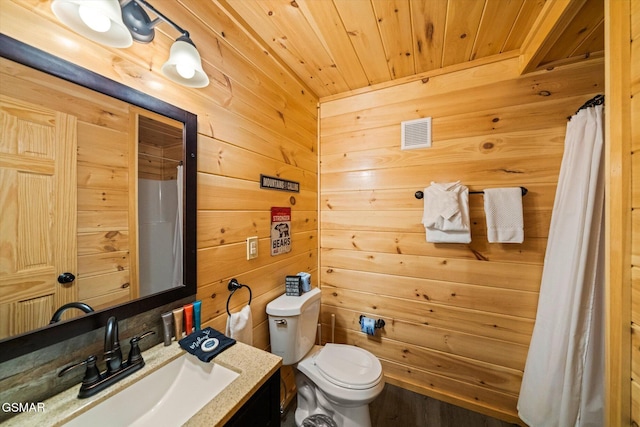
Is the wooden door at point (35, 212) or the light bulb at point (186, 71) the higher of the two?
the light bulb at point (186, 71)

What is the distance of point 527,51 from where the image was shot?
4.33 feet

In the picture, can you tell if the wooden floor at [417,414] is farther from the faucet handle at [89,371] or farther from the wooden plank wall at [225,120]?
the faucet handle at [89,371]

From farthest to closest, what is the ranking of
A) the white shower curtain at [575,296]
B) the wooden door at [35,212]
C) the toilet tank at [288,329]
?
the toilet tank at [288,329], the white shower curtain at [575,296], the wooden door at [35,212]

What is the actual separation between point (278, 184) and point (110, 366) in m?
1.12

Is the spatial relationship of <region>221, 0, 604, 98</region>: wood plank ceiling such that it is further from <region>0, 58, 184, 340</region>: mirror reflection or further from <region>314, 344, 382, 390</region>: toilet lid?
<region>314, 344, 382, 390</region>: toilet lid

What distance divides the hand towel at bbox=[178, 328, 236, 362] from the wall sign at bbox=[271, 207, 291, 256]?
600mm

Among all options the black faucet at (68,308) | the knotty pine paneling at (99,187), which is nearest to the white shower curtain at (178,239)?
the knotty pine paneling at (99,187)

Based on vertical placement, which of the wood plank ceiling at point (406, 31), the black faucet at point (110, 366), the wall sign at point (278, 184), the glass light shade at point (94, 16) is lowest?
the black faucet at point (110, 366)

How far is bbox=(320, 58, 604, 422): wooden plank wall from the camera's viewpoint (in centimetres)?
139

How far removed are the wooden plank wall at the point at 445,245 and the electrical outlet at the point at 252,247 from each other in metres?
0.80

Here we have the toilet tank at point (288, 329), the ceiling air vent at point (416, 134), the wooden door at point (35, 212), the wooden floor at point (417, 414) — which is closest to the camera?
the wooden door at point (35, 212)

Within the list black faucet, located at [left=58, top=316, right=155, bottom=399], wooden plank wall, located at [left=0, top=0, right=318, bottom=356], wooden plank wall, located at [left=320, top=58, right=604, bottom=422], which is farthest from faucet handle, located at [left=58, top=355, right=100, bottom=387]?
A: wooden plank wall, located at [left=320, top=58, right=604, bottom=422]

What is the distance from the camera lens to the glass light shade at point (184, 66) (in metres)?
0.80

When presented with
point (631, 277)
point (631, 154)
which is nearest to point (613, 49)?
point (631, 154)
